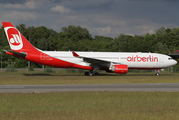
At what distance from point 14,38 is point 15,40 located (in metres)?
0.33

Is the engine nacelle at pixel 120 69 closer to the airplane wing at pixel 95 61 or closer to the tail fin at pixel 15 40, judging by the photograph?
the airplane wing at pixel 95 61

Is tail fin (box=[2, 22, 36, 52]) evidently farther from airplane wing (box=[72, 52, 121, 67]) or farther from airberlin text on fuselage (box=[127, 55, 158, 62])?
airberlin text on fuselage (box=[127, 55, 158, 62])

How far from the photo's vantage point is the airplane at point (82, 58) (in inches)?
1356

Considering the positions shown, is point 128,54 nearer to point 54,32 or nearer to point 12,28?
point 12,28

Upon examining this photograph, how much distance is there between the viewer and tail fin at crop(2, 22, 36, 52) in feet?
112

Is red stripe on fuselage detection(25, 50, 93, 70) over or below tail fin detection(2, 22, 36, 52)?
below

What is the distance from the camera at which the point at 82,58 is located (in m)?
35.8
